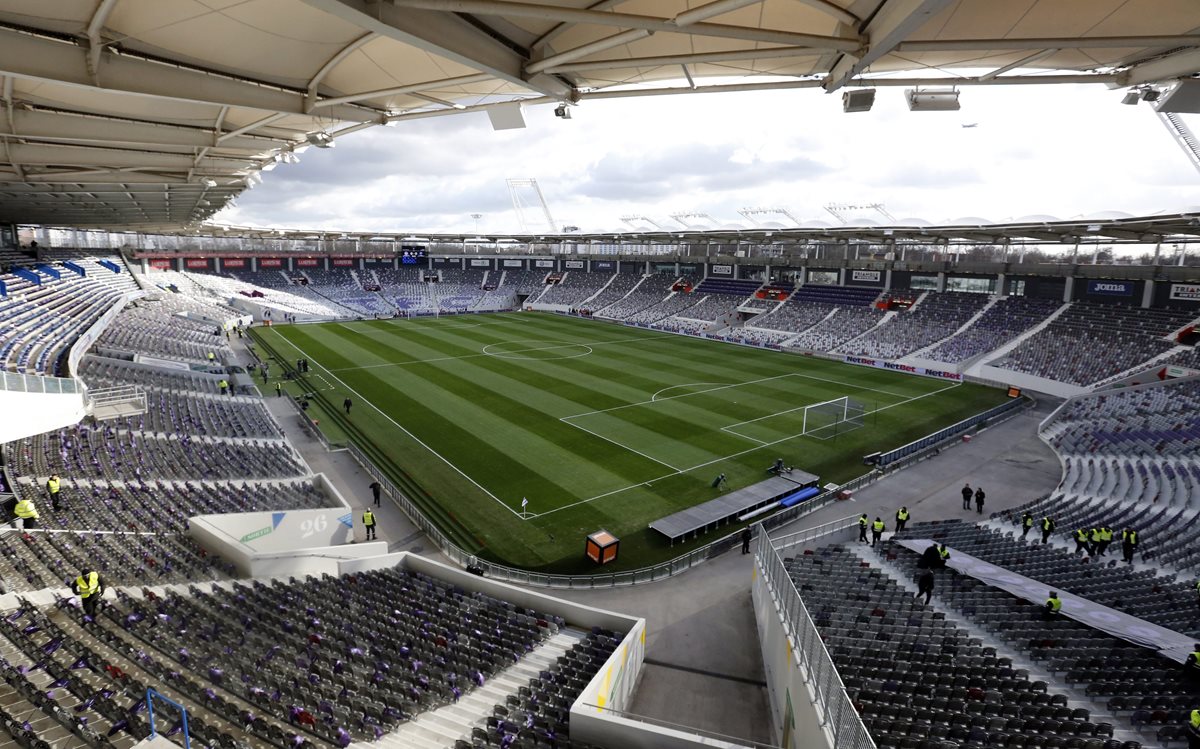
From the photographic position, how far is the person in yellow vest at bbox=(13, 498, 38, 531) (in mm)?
12266

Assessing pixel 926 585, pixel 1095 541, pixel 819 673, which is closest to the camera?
pixel 819 673

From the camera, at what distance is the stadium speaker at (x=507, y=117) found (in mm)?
9195

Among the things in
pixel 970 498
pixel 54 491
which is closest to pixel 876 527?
pixel 970 498

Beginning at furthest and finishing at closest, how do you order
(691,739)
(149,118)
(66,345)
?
1. (66,345)
2. (149,118)
3. (691,739)

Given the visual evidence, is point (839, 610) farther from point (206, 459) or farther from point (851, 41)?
point (206, 459)

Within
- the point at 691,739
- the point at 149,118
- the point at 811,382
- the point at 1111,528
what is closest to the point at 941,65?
the point at 691,739

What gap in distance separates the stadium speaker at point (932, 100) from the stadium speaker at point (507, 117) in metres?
5.49

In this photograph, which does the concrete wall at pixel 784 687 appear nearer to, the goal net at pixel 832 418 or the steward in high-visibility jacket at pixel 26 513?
the steward in high-visibility jacket at pixel 26 513

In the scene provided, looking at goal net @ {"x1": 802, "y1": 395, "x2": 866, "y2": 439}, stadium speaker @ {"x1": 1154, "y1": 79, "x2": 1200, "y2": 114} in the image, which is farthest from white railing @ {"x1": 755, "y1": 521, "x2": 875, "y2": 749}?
goal net @ {"x1": 802, "y1": 395, "x2": 866, "y2": 439}

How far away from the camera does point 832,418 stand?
1212 inches

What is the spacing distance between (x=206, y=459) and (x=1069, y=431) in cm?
3572

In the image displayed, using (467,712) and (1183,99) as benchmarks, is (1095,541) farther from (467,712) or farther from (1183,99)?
(467,712)

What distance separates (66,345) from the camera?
73.7 feet

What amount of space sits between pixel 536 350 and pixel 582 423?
20.7 metres
